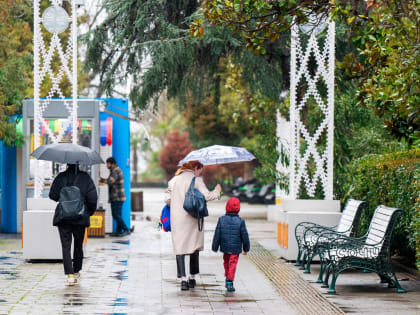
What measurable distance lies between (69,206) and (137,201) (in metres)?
18.0

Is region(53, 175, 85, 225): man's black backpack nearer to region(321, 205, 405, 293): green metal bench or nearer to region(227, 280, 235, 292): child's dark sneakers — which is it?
region(227, 280, 235, 292): child's dark sneakers

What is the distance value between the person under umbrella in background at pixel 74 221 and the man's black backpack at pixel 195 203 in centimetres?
141

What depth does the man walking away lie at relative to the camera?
1839cm

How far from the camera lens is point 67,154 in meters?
10.8

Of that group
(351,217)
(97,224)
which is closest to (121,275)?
(351,217)

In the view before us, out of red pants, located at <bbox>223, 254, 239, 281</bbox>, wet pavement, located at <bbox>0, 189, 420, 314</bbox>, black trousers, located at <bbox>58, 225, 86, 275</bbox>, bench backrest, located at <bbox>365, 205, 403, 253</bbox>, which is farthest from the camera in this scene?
black trousers, located at <bbox>58, 225, 86, 275</bbox>

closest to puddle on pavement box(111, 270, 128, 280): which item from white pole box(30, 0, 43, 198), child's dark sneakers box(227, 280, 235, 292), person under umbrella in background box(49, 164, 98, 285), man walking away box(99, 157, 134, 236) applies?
person under umbrella in background box(49, 164, 98, 285)

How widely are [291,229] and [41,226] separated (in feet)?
13.6

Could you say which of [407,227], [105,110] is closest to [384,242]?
[407,227]

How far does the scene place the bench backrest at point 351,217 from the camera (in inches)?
466

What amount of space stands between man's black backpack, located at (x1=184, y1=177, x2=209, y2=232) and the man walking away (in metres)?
8.31

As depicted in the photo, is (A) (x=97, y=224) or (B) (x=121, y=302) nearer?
(B) (x=121, y=302)

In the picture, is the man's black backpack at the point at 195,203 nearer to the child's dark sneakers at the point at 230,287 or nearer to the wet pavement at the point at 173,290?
the child's dark sneakers at the point at 230,287

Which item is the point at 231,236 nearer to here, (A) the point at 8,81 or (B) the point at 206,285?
(B) the point at 206,285
